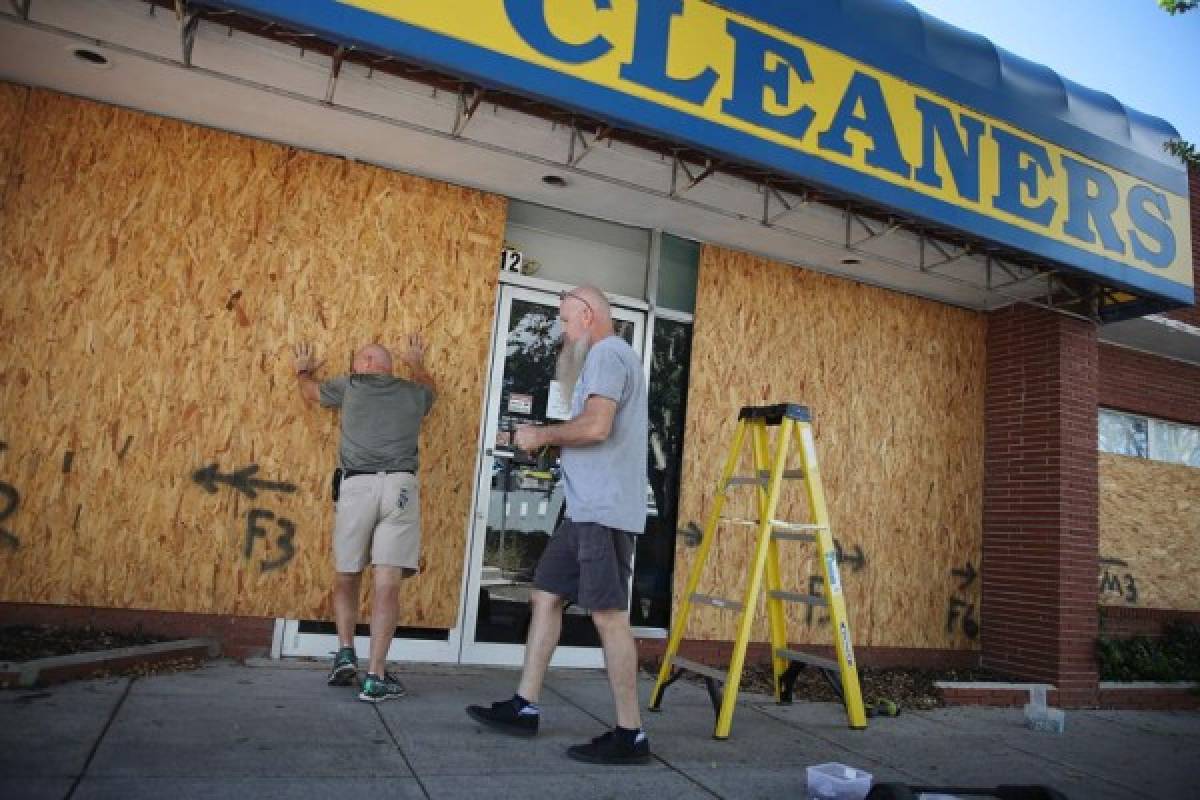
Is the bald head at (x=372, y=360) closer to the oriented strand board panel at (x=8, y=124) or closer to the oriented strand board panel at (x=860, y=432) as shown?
the oriented strand board panel at (x=8, y=124)

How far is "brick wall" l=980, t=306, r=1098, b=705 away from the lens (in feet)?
22.5

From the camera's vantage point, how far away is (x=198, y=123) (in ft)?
17.5

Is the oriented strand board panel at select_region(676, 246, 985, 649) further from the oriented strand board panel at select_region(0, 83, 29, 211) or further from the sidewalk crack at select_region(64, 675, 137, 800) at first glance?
the oriented strand board panel at select_region(0, 83, 29, 211)

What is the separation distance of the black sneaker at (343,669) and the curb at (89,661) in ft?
3.21

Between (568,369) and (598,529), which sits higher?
(568,369)

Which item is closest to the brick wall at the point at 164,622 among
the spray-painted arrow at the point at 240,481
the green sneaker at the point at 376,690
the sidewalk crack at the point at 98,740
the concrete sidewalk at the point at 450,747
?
the concrete sidewalk at the point at 450,747

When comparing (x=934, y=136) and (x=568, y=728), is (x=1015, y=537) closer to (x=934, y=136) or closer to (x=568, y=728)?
(x=934, y=136)

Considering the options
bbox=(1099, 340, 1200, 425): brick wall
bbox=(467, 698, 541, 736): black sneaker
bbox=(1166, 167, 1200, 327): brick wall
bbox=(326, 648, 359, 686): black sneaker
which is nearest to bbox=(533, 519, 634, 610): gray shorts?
bbox=(467, 698, 541, 736): black sneaker

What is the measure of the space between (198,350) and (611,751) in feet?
12.3

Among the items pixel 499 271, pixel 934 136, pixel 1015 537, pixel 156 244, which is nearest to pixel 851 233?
pixel 934 136

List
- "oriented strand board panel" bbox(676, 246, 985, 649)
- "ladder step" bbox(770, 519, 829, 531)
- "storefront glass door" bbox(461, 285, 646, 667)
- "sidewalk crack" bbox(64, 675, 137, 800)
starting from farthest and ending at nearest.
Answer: "oriented strand board panel" bbox(676, 246, 985, 649)
"storefront glass door" bbox(461, 285, 646, 667)
"ladder step" bbox(770, 519, 829, 531)
"sidewalk crack" bbox(64, 675, 137, 800)

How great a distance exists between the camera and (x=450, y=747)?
11.6ft

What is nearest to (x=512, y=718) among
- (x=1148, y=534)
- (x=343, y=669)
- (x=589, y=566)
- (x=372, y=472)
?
(x=589, y=566)

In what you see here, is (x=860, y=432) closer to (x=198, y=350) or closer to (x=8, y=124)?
(x=198, y=350)
